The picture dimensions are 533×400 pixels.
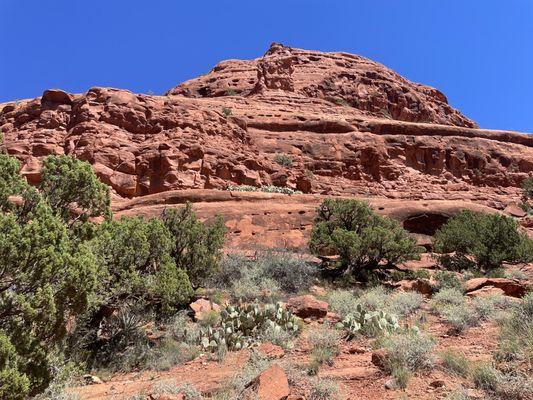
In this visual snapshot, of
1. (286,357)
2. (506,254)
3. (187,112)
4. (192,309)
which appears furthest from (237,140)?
(286,357)

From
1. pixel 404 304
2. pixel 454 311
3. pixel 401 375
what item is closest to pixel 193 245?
pixel 404 304

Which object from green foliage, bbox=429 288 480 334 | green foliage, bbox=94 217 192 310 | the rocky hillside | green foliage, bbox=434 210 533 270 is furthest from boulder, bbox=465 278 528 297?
the rocky hillside

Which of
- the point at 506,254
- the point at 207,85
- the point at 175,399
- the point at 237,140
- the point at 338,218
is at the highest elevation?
the point at 207,85

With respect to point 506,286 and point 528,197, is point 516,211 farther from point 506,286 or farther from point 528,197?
point 506,286

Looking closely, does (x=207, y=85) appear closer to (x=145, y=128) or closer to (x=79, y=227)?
(x=145, y=128)

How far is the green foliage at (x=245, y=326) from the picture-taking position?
7.57 meters

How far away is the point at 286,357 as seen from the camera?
668cm

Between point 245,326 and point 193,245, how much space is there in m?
4.02

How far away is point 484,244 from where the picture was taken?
15508mm

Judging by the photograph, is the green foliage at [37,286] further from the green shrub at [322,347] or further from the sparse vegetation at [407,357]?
the sparse vegetation at [407,357]

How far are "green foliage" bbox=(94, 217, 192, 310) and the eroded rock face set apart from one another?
46.9 ft

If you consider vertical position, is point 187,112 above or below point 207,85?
below

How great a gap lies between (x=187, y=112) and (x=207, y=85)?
2553 cm

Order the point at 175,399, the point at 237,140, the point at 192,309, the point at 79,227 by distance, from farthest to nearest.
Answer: the point at 237,140 → the point at 192,309 → the point at 79,227 → the point at 175,399
